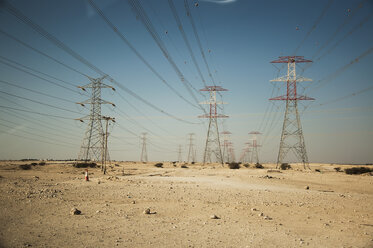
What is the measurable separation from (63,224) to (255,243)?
5.86 metres

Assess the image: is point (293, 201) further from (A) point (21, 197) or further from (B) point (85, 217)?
(A) point (21, 197)

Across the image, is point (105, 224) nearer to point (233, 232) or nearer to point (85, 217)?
point (85, 217)

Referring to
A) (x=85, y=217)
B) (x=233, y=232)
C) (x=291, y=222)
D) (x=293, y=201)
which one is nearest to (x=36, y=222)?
(x=85, y=217)

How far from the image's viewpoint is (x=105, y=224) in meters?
7.61

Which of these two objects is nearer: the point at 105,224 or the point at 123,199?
the point at 105,224

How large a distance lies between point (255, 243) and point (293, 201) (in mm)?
7700

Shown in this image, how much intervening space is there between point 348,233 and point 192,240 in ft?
16.9

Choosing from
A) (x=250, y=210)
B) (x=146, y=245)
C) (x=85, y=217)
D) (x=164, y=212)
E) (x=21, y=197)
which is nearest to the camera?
(x=146, y=245)

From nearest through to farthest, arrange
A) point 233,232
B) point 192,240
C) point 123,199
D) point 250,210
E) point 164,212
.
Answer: point 192,240 → point 233,232 → point 164,212 → point 250,210 → point 123,199

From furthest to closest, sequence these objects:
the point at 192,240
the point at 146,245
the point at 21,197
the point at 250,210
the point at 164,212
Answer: the point at 21,197 < the point at 250,210 < the point at 164,212 < the point at 192,240 < the point at 146,245

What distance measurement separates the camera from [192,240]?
6492 mm

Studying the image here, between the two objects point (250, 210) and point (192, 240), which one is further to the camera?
point (250, 210)

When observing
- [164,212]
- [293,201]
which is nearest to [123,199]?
[164,212]

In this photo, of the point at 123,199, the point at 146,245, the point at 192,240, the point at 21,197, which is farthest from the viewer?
the point at 123,199
